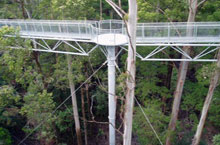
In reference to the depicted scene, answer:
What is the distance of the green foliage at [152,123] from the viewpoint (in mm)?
9906

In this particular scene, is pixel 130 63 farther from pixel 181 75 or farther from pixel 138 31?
pixel 181 75

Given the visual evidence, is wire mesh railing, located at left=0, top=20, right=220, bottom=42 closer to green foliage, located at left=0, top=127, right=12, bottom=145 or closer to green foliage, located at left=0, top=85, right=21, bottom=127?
green foliage, located at left=0, top=85, right=21, bottom=127

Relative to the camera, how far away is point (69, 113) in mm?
12578

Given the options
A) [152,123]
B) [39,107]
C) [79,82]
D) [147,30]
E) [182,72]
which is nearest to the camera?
[147,30]

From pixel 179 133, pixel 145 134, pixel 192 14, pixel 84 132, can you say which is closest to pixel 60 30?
pixel 192 14

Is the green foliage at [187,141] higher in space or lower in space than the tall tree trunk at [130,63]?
lower

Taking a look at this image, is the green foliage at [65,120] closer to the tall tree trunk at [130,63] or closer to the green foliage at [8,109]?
the green foliage at [8,109]

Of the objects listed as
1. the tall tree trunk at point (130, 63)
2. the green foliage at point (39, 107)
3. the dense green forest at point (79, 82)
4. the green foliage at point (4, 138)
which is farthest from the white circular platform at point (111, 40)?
the green foliage at point (4, 138)

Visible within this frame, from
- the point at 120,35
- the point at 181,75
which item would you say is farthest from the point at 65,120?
the point at 181,75

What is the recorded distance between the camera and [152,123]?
10102 millimetres

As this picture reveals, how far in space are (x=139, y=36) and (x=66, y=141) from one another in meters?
8.72

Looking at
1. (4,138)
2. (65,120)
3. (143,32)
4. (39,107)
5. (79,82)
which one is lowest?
(4,138)

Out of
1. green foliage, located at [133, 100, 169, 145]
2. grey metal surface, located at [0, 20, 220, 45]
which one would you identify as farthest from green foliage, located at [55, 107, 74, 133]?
grey metal surface, located at [0, 20, 220, 45]

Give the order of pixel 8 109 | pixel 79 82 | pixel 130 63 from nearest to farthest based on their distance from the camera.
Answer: pixel 130 63 < pixel 79 82 < pixel 8 109
